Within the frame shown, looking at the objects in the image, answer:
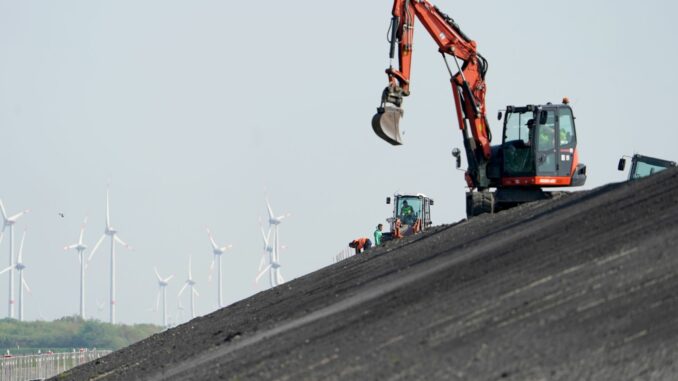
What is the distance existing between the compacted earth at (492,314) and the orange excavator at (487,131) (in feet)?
21.9

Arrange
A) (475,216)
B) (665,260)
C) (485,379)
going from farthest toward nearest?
(475,216), (665,260), (485,379)

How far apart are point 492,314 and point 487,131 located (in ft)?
72.4

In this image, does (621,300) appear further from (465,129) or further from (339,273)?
(465,129)

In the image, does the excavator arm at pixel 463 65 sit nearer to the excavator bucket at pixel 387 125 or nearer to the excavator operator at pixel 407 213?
the excavator bucket at pixel 387 125

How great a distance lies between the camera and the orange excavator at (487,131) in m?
42.7

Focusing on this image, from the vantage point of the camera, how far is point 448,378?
66.3 feet

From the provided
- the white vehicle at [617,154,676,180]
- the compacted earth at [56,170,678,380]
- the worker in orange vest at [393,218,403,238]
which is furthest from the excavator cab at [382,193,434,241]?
the compacted earth at [56,170,678,380]

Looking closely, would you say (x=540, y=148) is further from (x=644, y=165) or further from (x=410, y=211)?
(x=410, y=211)

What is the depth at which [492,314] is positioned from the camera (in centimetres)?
2303

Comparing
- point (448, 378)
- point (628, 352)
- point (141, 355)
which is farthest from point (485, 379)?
point (141, 355)

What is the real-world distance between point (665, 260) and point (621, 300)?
1983 millimetres

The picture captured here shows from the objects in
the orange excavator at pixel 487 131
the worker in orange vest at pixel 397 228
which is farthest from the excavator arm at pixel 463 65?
the worker in orange vest at pixel 397 228

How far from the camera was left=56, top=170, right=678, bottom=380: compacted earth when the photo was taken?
2045cm

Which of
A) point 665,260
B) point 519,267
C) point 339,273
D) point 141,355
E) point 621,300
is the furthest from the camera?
point 339,273
